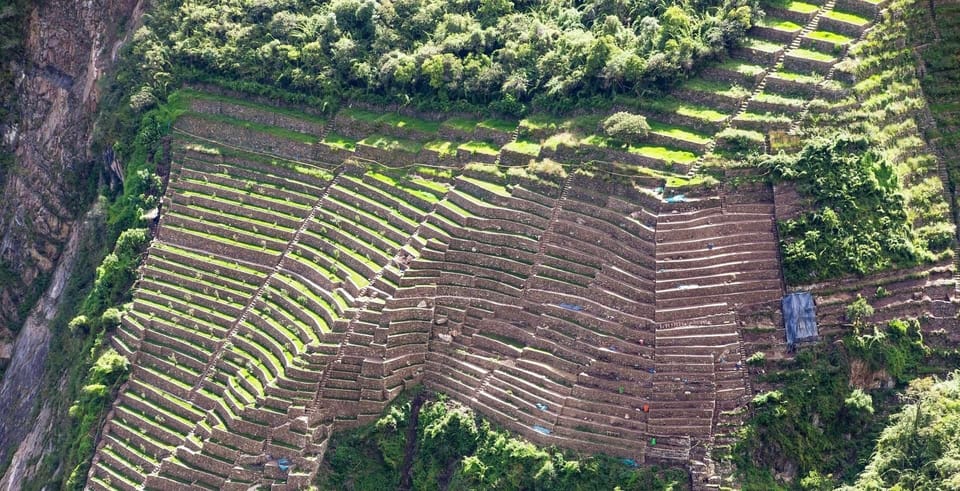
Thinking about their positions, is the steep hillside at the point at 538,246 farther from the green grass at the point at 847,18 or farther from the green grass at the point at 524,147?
the green grass at the point at 847,18

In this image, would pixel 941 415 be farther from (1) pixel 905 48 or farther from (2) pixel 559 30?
(2) pixel 559 30

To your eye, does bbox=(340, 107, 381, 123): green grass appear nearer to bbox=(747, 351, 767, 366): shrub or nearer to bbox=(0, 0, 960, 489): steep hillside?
bbox=(0, 0, 960, 489): steep hillside

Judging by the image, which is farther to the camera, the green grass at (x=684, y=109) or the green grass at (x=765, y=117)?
the green grass at (x=684, y=109)

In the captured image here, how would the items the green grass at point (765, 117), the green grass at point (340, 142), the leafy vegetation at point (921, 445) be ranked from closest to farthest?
the leafy vegetation at point (921, 445)
the green grass at point (765, 117)
the green grass at point (340, 142)

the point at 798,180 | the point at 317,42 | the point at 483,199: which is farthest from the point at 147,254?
the point at 798,180

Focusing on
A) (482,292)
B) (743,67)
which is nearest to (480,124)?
(482,292)

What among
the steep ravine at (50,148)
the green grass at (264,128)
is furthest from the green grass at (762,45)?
the steep ravine at (50,148)
